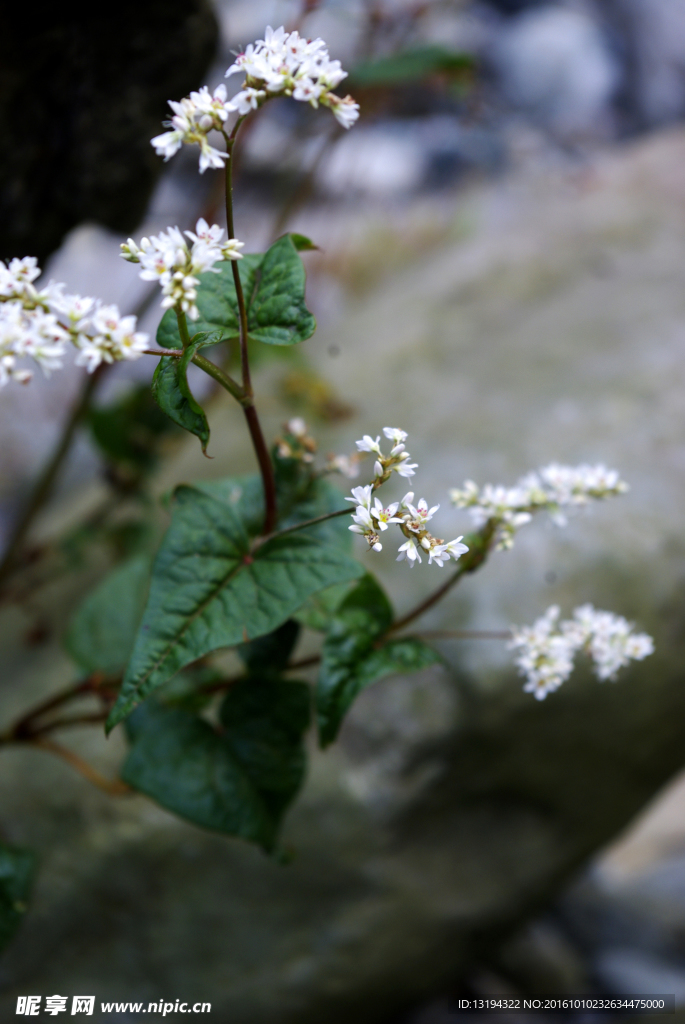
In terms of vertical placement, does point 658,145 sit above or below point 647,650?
above

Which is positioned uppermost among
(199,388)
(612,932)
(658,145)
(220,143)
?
(658,145)

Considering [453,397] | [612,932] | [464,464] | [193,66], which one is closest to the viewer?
[193,66]

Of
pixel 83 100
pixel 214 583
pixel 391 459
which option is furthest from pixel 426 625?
pixel 83 100

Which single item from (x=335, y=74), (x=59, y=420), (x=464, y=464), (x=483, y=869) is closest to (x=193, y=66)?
(x=335, y=74)

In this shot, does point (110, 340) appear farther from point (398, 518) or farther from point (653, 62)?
point (653, 62)

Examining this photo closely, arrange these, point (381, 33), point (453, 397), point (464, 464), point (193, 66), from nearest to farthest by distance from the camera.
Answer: point (193, 66) → point (464, 464) → point (453, 397) → point (381, 33)

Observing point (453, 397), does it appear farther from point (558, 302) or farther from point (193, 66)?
point (193, 66)

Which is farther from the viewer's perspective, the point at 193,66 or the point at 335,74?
the point at 193,66

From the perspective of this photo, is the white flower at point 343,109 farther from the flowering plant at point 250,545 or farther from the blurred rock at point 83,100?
the blurred rock at point 83,100
